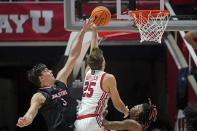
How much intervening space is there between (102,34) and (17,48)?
3.75 meters

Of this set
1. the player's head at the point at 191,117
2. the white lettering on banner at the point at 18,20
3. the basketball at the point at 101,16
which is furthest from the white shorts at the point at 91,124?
the white lettering on banner at the point at 18,20

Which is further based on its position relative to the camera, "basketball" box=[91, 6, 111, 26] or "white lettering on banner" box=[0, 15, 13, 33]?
"white lettering on banner" box=[0, 15, 13, 33]

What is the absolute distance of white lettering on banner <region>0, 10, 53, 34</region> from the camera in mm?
8891

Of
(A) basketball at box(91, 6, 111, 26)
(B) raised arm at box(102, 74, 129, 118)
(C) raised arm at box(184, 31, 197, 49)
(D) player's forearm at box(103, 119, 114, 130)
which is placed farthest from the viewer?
(C) raised arm at box(184, 31, 197, 49)

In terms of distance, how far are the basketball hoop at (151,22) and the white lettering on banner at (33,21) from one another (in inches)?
143

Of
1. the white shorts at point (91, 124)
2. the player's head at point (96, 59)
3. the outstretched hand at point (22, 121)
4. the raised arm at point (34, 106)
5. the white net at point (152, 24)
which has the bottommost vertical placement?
the white shorts at point (91, 124)

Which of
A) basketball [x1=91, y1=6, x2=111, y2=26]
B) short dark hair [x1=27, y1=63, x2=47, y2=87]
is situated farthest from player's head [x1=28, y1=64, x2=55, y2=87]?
basketball [x1=91, y1=6, x2=111, y2=26]

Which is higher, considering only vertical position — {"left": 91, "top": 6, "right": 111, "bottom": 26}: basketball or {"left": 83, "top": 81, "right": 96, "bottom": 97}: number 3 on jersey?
{"left": 91, "top": 6, "right": 111, "bottom": 26}: basketball

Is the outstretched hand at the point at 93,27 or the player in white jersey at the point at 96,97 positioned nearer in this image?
the player in white jersey at the point at 96,97

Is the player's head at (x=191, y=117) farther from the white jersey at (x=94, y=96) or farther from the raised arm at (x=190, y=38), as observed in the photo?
the raised arm at (x=190, y=38)

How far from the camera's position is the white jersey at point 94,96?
4832 mm

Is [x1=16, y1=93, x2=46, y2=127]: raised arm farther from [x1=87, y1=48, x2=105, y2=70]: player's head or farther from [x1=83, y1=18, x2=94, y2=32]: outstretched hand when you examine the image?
[x1=83, y1=18, x2=94, y2=32]: outstretched hand

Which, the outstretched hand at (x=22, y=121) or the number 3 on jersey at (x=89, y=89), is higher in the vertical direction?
the number 3 on jersey at (x=89, y=89)

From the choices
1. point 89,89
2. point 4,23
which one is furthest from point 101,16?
point 4,23
